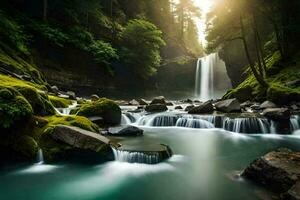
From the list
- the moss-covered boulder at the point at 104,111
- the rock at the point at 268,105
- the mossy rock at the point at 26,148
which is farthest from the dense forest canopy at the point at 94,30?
the rock at the point at 268,105

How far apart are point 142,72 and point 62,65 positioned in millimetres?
11149

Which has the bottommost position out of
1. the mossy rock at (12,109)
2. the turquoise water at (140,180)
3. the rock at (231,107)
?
the turquoise water at (140,180)

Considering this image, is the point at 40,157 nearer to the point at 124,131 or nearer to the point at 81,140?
the point at 81,140

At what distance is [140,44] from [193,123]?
836 inches

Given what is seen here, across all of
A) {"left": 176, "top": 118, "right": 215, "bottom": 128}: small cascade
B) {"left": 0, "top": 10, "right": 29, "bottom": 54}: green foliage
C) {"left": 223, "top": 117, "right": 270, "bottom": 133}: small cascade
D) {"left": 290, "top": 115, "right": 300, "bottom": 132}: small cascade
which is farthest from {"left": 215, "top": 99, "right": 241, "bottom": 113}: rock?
{"left": 0, "top": 10, "right": 29, "bottom": 54}: green foliage

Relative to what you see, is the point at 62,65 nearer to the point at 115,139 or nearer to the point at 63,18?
the point at 63,18

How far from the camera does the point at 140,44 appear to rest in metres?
33.4

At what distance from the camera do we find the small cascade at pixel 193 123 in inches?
543

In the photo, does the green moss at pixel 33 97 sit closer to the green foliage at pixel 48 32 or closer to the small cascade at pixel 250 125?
the small cascade at pixel 250 125

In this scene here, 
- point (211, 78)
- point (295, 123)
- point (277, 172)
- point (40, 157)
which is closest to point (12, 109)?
point (40, 157)

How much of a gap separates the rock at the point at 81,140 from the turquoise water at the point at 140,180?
1.52ft

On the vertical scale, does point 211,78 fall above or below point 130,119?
above

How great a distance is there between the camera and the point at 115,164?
763 centimetres

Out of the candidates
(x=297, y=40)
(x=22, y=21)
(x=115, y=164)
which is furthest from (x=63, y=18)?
(x=115, y=164)
